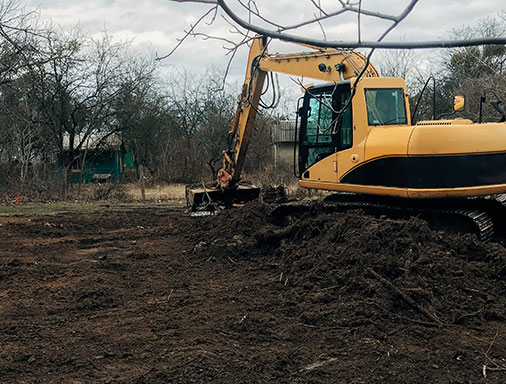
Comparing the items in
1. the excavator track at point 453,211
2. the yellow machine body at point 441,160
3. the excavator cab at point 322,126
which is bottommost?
the excavator track at point 453,211

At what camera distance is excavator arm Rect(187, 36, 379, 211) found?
9.02m

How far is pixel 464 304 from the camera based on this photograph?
5.20 metres

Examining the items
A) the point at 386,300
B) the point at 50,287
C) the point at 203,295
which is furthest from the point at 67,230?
the point at 386,300

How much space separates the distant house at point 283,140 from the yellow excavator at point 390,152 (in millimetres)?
20453

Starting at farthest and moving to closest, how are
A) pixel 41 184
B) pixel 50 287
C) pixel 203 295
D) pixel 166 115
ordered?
pixel 166 115 < pixel 41 184 < pixel 50 287 < pixel 203 295

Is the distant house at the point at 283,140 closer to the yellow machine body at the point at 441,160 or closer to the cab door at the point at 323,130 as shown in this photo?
the cab door at the point at 323,130

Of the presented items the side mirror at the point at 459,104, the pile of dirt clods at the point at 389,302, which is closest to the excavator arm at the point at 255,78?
the side mirror at the point at 459,104

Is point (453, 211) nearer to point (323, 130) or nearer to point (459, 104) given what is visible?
point (459, 104)

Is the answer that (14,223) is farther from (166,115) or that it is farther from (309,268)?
(166,115)

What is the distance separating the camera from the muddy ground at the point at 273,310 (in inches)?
160

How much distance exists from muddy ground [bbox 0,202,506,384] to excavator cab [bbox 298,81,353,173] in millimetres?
1010

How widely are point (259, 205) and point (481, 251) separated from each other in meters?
4.87

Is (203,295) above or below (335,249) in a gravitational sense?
below

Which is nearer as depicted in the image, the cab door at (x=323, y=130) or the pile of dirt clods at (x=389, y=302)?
the pile of dirt clods at (x=389, y=302)
